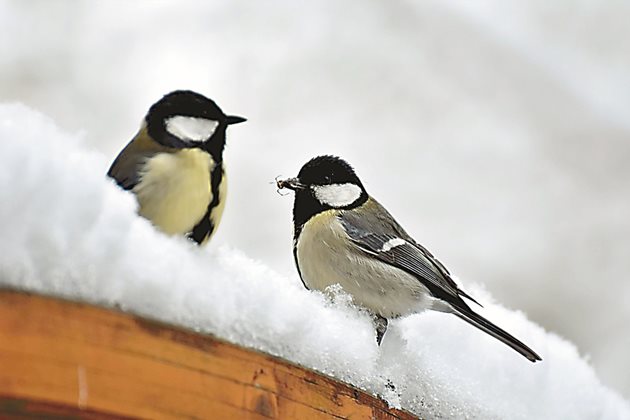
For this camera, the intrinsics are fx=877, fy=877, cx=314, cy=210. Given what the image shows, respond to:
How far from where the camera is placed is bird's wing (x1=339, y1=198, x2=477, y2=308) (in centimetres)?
111

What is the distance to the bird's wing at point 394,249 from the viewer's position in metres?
1.11

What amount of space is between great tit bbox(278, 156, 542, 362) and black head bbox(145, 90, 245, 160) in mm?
269

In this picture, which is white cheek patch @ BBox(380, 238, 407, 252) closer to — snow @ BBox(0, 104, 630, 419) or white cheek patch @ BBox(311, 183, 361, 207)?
white cheek patch @ BBox(311, 183, 361, 207)

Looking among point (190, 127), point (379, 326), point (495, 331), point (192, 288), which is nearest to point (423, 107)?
point (495, 331)

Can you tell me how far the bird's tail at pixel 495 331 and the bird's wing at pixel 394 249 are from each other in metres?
0.01

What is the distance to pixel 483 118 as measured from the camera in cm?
212

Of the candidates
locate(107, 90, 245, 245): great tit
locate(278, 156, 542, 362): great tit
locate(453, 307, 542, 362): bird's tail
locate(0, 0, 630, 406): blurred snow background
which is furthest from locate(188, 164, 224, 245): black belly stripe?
locate(0, 0, 630, 406): blurred snow background

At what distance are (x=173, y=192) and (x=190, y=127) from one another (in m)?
0.09

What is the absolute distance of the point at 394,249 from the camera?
3.75ft

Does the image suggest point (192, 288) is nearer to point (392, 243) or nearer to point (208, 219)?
point (208, 219)

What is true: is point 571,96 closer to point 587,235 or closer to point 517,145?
point 517,145

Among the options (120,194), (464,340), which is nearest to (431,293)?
(464,340)

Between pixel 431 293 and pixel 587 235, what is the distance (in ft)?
4.10

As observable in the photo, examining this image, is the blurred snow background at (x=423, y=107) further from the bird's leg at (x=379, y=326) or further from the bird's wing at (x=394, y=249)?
the bird's leg at (x=379, y=326)
